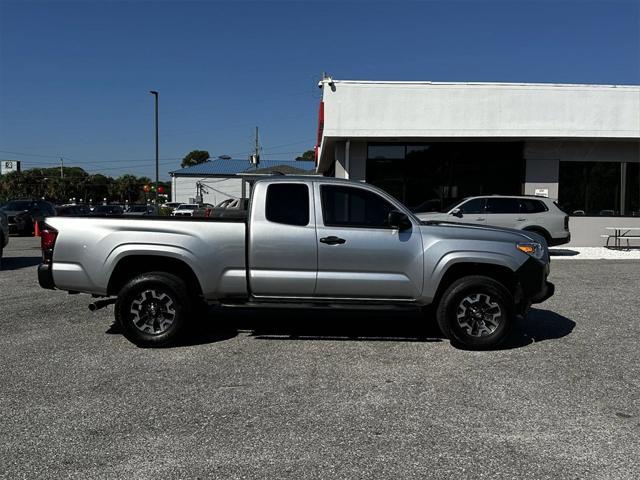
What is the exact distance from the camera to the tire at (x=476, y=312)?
6082 mm

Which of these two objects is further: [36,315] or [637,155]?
[637,155]

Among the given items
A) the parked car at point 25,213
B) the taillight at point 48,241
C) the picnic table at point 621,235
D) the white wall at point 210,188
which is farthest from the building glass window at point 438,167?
the white wall at point 210,188

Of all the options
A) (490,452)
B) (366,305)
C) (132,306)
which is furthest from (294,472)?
(132,306)

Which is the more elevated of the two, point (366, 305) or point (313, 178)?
point (313, 178)

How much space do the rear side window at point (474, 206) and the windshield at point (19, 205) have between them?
1993cm

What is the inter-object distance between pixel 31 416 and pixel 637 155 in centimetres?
1957

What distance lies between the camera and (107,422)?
13.6 ft

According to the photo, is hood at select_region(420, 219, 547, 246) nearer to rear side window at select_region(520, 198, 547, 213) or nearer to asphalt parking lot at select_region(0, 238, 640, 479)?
asphalt parking lot at select_region(0, 238, 640, 479)

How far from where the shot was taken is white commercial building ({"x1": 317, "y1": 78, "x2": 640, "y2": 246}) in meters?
16.8

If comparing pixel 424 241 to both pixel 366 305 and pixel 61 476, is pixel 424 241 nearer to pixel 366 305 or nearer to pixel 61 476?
pixel 366 305

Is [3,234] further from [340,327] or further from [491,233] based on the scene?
[491,233]

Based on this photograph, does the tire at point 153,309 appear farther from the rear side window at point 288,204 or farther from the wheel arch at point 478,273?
the wheel arch at point 478,273

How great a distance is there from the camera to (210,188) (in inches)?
2849

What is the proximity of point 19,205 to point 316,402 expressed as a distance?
81.6ft
